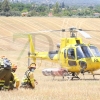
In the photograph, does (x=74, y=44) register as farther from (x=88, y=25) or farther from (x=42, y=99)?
(x=88, y=25)

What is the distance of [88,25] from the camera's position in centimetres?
7250

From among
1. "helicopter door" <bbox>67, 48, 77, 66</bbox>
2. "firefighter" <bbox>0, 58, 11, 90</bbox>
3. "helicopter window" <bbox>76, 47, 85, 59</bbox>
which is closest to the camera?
"firefighter" <bbox>0, 58, 11, 90</bbox>

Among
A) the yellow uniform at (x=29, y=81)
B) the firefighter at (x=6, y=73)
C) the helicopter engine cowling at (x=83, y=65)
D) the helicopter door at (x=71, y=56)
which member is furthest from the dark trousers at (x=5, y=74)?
the helicopter door at (x=71, y=56)

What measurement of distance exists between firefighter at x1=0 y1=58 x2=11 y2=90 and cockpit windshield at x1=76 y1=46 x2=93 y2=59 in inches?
352

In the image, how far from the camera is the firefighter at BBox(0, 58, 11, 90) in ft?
49.1

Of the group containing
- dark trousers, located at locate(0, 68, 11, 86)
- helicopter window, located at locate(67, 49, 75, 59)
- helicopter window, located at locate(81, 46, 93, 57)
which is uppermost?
dark trousers, located at locate(0, 68, 11, 86)

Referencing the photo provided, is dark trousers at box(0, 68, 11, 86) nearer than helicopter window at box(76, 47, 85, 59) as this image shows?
Yes

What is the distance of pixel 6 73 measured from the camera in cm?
1518

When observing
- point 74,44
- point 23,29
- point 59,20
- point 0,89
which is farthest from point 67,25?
point 0,89

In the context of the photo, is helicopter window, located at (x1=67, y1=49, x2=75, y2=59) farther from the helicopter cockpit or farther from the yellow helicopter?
the helicopter cockpit

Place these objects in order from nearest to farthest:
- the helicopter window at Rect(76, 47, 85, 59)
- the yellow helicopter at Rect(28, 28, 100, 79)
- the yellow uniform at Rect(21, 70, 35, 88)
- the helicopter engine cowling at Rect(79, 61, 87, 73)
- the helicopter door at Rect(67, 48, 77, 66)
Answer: the yellow uniform at Rect(21, 70, 35, 88), the yellow helicopter at Rect(28, 28, 100, 79), the helicopter engine cowling at Rect(79, 61, 87, 73), the helicopter window at Rect(76, 47, 85, 59), the helicopter door at Rect(67, 48, 77, 66)

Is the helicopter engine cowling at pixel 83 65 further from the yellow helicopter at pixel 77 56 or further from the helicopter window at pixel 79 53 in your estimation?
the helicopter window at pixel 79 53

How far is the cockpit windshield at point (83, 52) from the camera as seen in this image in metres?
23.7

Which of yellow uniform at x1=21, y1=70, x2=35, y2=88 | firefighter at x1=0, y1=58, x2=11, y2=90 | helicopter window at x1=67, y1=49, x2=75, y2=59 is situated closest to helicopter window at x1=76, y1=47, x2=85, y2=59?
helicopter window at x1=67, y1=49, x2=75, y2=59
